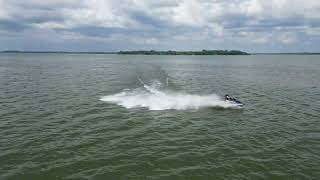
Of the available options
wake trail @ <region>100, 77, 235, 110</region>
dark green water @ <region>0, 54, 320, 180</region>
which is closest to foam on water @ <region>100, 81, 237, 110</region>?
wake trail @ <region>100, 77, 235, 110</region>

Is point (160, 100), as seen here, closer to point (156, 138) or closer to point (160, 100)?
point (160, 100)

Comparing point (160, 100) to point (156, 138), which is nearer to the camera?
point (156, 138)

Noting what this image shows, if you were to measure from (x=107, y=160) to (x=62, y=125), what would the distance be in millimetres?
8663

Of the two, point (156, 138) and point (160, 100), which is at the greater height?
point (160, 100)

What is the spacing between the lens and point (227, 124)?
26.5 meters

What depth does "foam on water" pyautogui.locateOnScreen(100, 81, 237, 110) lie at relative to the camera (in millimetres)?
32719

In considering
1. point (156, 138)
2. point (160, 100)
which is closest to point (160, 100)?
point (160, 100)

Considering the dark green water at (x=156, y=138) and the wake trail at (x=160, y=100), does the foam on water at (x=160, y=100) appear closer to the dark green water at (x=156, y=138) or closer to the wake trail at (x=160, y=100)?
the wake trail at (x=160, y=100)

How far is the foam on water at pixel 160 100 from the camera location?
107 ft

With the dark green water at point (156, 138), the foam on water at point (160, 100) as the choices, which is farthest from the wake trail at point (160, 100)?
the dark green water at point (156, 138)

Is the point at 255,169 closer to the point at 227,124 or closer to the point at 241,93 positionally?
the point at 227,124

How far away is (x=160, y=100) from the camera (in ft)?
116

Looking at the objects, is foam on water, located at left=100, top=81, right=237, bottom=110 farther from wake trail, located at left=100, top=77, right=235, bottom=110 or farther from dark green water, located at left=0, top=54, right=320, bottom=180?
dark green water, located at left=0, top=54, right=320, bottom=180

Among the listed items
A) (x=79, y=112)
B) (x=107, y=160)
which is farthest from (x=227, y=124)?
(x=79, y=112)
